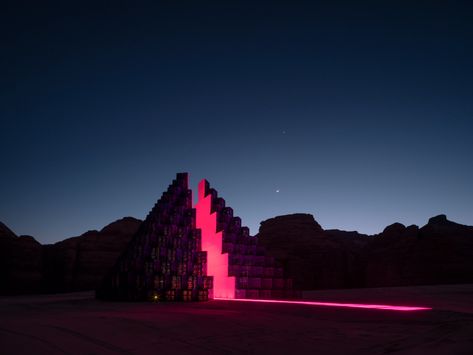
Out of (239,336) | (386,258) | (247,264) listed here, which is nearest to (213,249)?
(247,264)

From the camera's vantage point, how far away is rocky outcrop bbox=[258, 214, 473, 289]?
201 ft

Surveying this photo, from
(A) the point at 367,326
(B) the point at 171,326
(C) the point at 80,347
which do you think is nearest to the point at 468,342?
(A) the point at 367,326

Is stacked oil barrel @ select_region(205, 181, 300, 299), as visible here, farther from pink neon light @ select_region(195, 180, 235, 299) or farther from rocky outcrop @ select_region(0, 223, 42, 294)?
rocky outcrop @ select_region(0, 223, 42, 294)

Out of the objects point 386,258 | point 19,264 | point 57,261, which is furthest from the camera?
point 386,258

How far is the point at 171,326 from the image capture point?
820 cm

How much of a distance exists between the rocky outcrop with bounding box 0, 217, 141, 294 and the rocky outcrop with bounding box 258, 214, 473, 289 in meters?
28.7

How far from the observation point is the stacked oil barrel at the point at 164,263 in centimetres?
1892

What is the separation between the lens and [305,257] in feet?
239

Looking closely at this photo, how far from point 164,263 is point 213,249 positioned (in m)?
4.05

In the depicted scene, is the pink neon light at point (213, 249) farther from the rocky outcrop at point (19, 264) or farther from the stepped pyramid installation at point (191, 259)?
the rocky outcrop at point (19, 264)

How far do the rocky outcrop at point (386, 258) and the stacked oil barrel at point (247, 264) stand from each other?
41569 mm

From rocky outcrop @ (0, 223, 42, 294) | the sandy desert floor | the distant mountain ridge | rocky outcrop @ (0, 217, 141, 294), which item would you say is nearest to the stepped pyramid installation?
the sandy desert floor

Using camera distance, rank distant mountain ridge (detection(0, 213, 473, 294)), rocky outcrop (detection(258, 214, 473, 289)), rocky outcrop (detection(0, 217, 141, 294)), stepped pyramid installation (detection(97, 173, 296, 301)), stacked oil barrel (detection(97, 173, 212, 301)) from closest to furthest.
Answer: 1. stacked oil barrel (detection(97, 173, 212, 301))
2. stepped pyramid installation (detection(97, 173, 296, 301))
3. rocky outcrop (detection(0, 217, 141, 294))
4. distant mountain ridge (detection(0, 213, 473, 294))
5. rocky outcrop (detection(258, 214, 473, 289))

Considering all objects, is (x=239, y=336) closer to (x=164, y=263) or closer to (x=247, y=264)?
(x=164, y=263)
